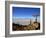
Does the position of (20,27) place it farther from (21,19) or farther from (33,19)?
(33,19)

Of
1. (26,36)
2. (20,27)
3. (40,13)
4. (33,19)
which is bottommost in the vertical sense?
(26,36)

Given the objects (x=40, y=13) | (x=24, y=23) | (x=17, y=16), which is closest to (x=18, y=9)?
(x=17, y=16)

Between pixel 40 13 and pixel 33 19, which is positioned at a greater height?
pixel 40 13

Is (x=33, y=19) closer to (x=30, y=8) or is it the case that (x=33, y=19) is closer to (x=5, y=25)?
(x=30, y=8)

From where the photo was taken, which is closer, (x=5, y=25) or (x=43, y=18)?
(x=5, y=25)

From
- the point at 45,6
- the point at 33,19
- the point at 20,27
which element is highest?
the point at 45,6

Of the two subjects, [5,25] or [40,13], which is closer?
[5,25]

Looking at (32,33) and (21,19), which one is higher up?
(21,19)
